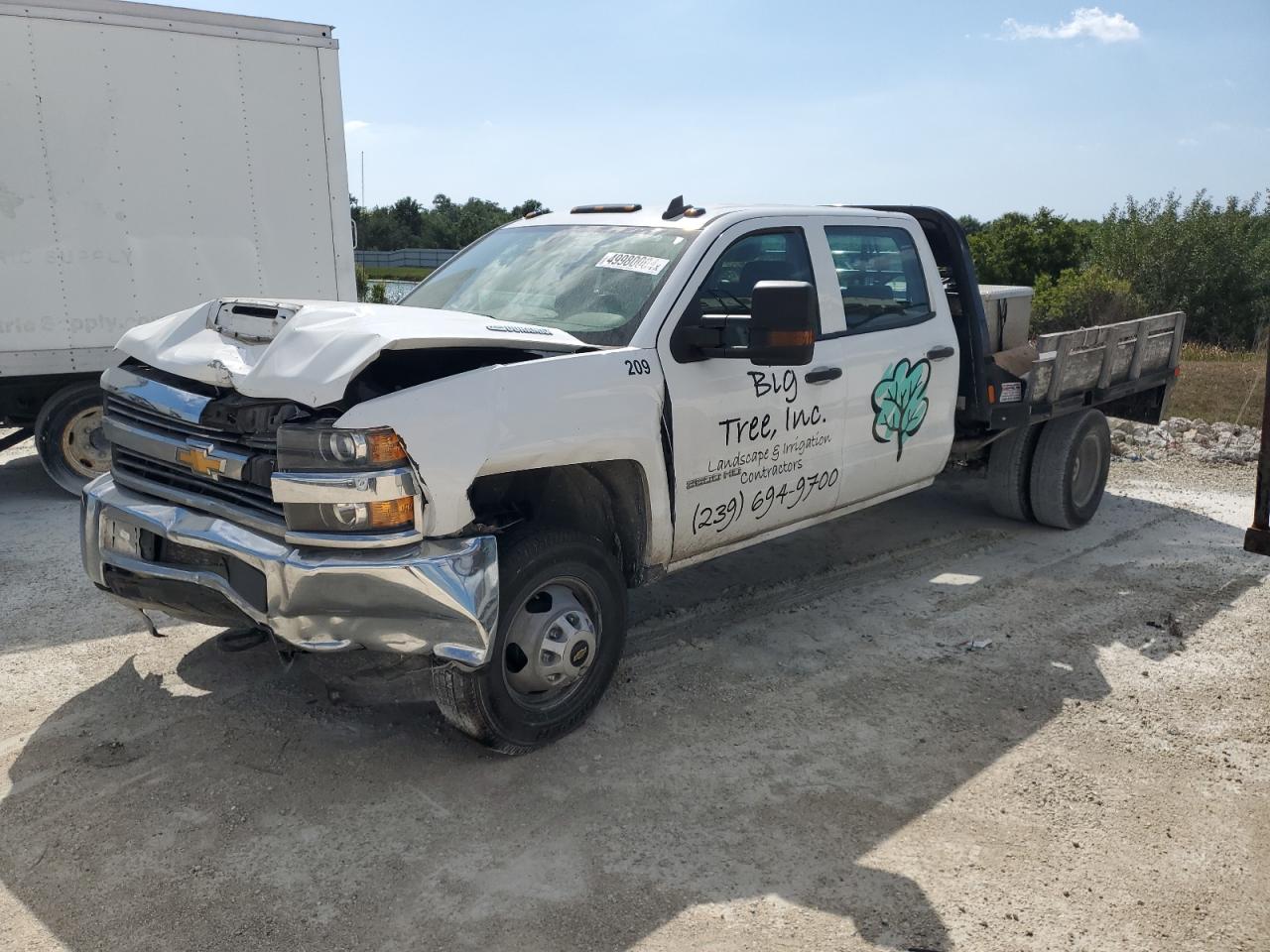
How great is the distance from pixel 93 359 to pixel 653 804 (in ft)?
19.1

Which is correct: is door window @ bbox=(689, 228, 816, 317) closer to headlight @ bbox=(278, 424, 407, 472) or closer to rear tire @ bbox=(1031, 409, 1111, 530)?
headlight @ bbox=(278, 424, 407, 472)

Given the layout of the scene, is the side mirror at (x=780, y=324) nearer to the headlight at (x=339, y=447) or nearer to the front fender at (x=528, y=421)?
the front fender at (x=528, y=421)

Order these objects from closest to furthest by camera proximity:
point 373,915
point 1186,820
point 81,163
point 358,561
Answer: point 373,915 → point 358,561 → point 1186,820 → point 81,163

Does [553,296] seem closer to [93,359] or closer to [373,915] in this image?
[373,915]

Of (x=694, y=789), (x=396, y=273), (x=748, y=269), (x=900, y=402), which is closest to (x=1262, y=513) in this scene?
(x=900, y=402)

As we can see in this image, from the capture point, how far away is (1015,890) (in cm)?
315

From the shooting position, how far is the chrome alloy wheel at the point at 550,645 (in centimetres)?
376

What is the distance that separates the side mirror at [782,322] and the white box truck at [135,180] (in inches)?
211

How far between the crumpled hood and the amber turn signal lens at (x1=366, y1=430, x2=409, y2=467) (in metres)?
0.17

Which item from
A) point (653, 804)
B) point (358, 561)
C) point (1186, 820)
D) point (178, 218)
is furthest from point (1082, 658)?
point (178, 218)

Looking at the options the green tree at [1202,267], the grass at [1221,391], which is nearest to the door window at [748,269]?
the grass at [1221,391]

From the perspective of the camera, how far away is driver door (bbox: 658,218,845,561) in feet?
13.9

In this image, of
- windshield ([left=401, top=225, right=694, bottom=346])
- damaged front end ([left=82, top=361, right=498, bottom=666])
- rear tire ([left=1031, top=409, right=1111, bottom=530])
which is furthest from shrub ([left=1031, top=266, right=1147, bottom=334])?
damaged front end ([left=82, top=361, right=498, bottom=666])

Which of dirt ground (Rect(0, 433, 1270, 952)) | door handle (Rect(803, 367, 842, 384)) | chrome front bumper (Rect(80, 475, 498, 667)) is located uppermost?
door handle (Rect(803, 367, 842, 384))
